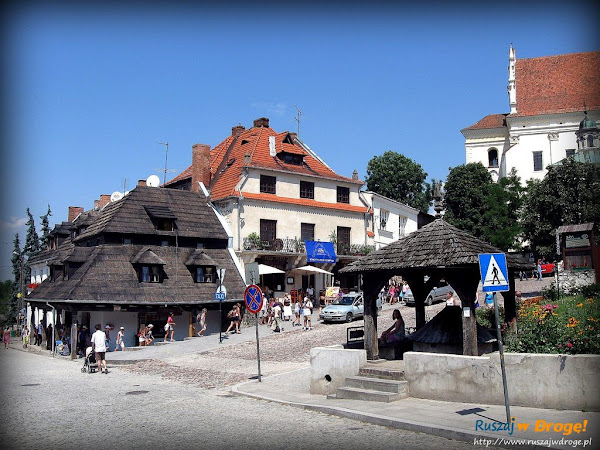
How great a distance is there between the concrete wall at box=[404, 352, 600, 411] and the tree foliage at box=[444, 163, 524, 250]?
41172 mm

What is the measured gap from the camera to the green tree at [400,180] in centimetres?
7519

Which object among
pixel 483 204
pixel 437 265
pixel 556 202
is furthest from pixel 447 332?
pixel 483 204

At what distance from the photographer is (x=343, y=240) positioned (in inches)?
1785

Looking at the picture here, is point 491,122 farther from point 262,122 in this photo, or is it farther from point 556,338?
point 556,338

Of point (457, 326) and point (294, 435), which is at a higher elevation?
point (457, 326)

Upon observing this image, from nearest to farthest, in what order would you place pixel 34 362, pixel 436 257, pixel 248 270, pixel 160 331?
1. pixel 436 257
2. pixel 248 270
3. pixel 34 362
4. pixel 160 331


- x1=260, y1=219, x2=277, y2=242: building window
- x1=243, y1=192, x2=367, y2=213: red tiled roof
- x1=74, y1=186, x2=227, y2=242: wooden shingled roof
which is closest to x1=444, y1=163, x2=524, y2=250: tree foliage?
x1=243, y1=192, x2=367, y2=213: red tiled roof

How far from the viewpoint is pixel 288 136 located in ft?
152

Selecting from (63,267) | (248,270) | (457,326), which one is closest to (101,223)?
(63,267)

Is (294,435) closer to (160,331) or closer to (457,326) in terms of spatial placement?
(457,326)

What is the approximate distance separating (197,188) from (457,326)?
31.2 metres

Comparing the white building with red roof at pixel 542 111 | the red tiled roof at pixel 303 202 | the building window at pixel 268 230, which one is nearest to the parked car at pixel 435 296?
the red tiled roof at pixel 303 202

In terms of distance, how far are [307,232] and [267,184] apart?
460cm

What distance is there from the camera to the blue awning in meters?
41.3
